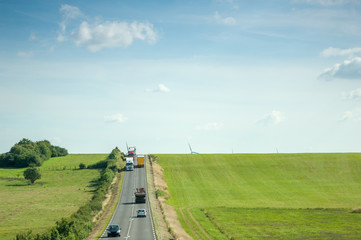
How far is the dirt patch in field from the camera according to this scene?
5880 centimetres

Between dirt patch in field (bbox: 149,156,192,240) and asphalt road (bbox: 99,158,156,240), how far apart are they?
3011 mm

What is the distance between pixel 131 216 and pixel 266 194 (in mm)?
43438

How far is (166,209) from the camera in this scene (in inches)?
3162

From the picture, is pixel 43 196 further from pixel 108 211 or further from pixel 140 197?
pixel 140 197

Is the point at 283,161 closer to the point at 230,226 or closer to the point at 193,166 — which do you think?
the point at 193,166

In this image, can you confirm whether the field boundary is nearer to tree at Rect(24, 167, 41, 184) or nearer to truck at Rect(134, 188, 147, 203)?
truck at Rect(134, 188, 147, 203)

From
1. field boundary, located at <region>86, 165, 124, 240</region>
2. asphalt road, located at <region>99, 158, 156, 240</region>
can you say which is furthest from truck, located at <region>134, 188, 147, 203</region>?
field boundary, located at <region>86, 165, 124, 240</region>

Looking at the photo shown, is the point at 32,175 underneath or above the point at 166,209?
above

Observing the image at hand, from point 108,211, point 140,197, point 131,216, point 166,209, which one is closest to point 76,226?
point 131,216

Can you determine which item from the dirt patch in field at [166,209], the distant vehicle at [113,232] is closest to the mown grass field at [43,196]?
the distant vehicle at [113,232]

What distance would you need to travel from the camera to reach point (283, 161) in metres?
140

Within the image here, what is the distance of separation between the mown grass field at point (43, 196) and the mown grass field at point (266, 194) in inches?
933

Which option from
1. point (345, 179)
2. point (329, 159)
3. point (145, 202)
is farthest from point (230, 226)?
point (329, 159)

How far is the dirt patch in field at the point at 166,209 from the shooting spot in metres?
58.8
